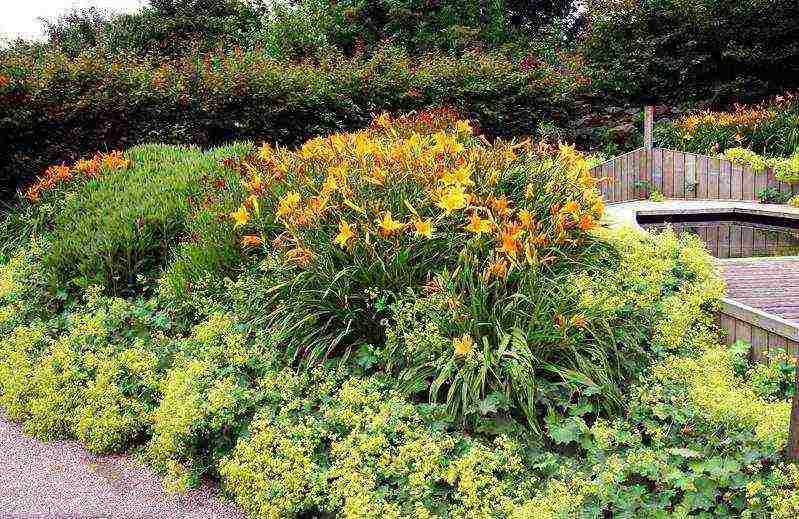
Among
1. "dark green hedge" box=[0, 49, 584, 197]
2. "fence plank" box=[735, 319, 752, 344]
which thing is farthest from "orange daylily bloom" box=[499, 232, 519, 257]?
"dark green hedge" box=[0, 49, 584, 197]

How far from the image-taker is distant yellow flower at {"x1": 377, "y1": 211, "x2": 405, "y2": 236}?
3.66m

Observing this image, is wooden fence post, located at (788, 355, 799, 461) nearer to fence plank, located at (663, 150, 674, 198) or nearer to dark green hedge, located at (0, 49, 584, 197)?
fence plank, located at (663, 150, 674, 198)

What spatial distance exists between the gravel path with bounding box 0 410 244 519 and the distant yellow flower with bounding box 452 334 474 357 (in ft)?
3.67

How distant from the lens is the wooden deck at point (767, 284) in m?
4.11

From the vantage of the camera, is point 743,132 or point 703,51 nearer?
point 743,132

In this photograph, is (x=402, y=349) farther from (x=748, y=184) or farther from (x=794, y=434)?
(x=748, y=184)

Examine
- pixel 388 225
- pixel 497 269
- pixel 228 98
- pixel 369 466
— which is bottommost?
pixel 369 466

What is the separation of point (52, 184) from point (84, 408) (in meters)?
3.49

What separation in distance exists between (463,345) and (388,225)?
0.77m

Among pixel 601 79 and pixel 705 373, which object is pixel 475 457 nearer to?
pixel 705 373

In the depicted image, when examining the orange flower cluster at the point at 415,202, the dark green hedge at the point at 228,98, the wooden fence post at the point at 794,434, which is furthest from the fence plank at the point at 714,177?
the wooden fence post at the point at 794,434

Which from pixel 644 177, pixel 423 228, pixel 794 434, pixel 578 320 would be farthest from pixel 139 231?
pixel 644 177

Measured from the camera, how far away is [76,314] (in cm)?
455

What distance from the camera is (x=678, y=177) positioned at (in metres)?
9.05
